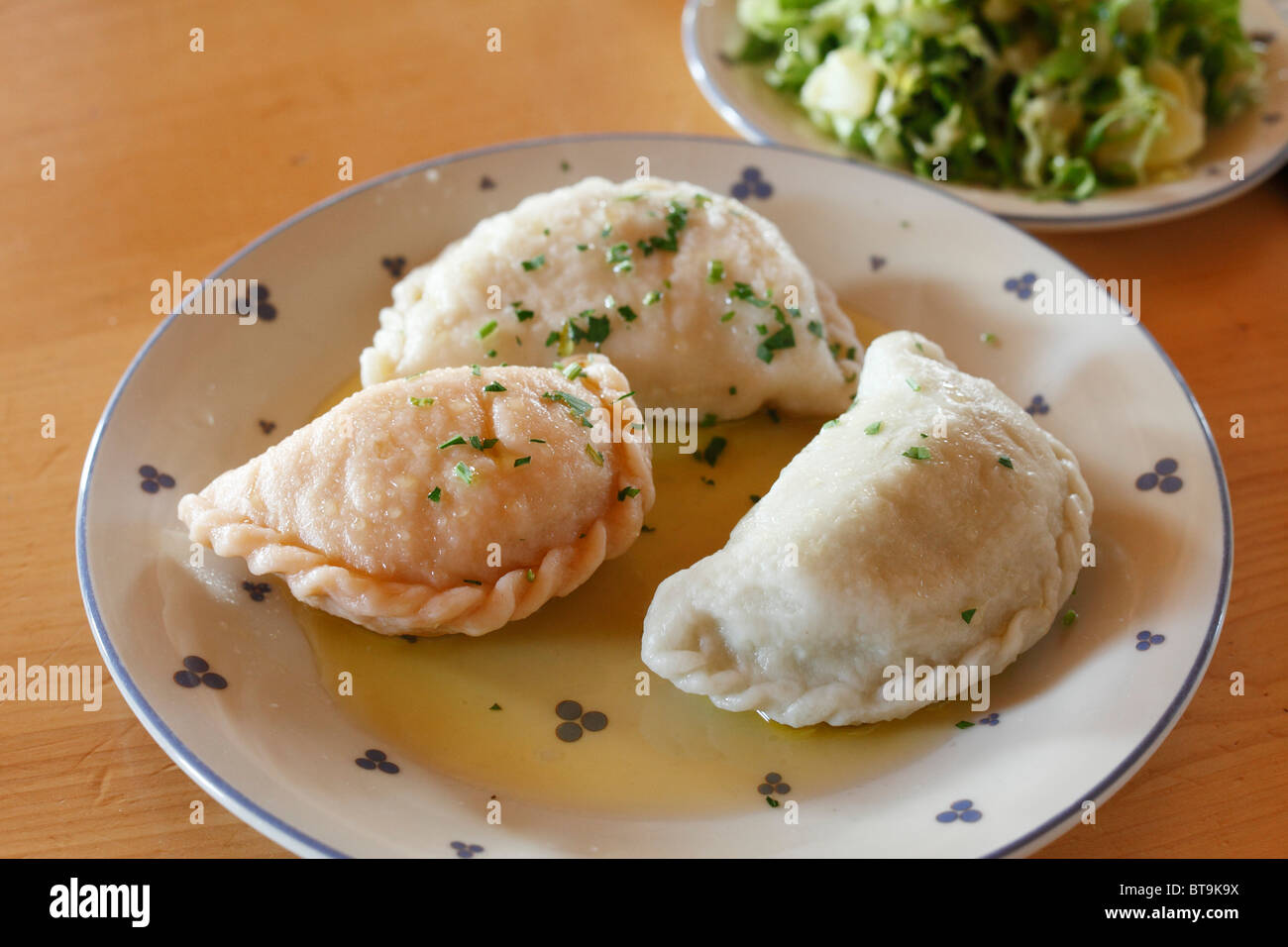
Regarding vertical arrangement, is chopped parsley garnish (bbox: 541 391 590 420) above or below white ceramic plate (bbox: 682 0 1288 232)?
below

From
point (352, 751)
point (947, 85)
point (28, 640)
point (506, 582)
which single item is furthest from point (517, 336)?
point (947, 85)

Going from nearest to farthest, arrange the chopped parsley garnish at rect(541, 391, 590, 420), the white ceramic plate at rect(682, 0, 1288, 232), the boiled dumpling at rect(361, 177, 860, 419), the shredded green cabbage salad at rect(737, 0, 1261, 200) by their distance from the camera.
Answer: the chopped parsley garnish at rect(541, 391, 590, 420) < the boiled dumpling at rect(361, 177, 860, 419) < the white ceramic plate at rect(682, 0, 1288, 232) < the shredded green cabbage salad at rect(737, 0, 1261, 200)

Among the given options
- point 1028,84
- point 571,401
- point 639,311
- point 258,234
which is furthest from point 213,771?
point 1028,84

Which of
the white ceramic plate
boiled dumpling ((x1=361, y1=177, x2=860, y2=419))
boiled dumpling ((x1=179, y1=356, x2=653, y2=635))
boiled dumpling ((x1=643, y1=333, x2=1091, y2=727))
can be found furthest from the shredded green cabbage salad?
boiled dumpling ((x1=179, y1=356, x2=653, y2=635))

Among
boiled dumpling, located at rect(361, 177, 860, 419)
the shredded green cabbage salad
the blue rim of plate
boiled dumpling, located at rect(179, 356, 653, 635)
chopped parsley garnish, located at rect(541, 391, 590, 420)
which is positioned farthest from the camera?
the shredded green cabbage salad

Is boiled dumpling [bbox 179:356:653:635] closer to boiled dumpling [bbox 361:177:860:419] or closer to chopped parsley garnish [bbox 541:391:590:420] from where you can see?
chopped parsley garnish [bbox 541:391:590:420]

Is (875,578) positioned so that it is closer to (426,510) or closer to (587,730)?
(587,730)

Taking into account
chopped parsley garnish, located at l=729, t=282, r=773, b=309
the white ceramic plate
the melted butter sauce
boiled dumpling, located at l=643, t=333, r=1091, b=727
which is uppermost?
the white ceramic plate
